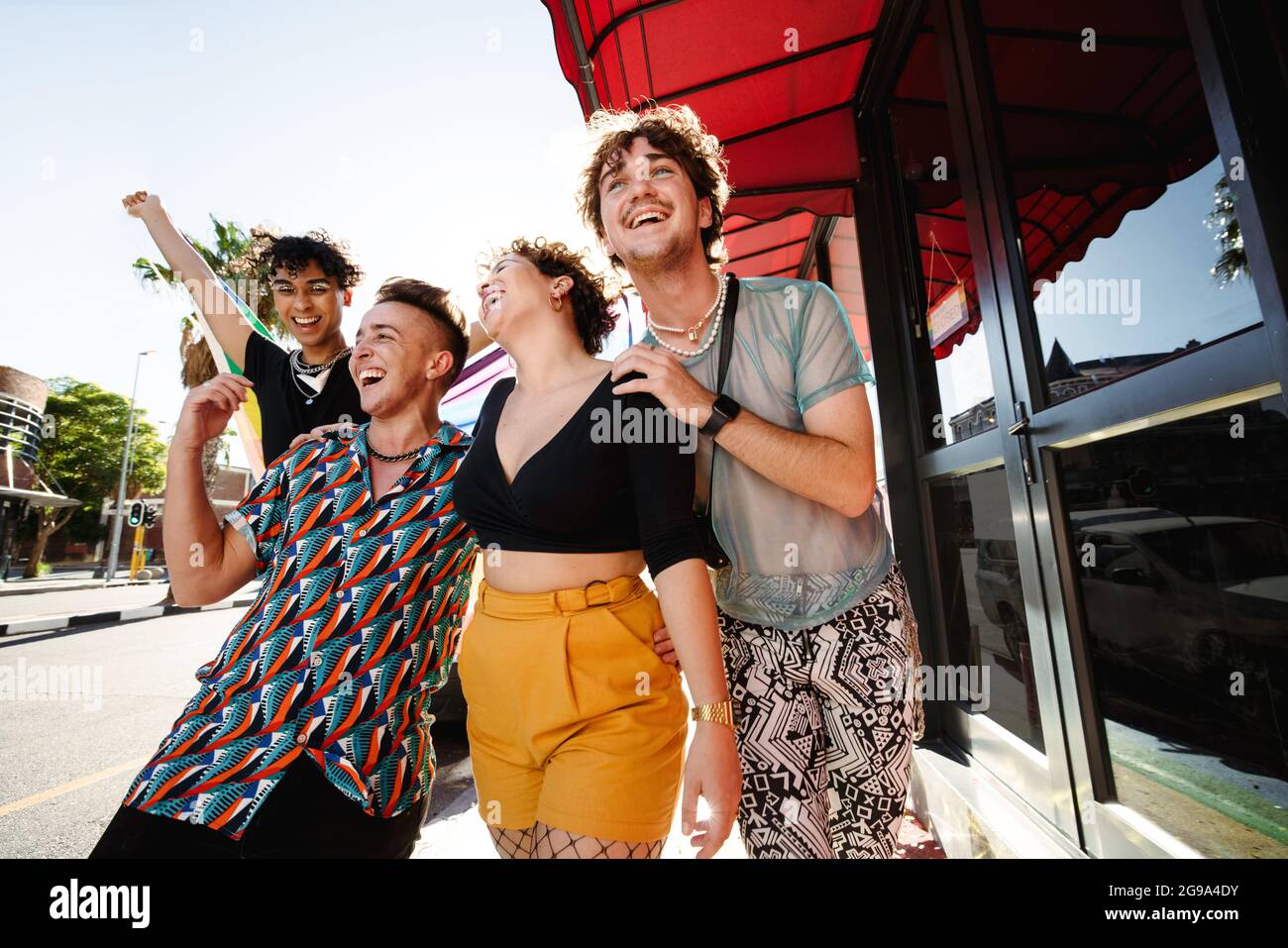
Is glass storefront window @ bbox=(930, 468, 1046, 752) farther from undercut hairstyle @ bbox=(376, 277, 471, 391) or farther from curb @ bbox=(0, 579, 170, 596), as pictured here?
curb @ bbox=(0, 579, 170, 596)

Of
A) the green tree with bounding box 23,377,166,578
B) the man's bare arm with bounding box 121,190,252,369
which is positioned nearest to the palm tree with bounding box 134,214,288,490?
the man's bare arm with bounding box 121,190,252,369

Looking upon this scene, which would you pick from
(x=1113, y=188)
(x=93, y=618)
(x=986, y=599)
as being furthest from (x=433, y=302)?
(x=93, y=618)

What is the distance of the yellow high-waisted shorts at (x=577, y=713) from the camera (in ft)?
3.85

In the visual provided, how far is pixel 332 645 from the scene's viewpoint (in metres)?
1.40

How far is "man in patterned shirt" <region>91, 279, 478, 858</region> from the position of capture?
4.22 feet

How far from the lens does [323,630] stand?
1.41 m

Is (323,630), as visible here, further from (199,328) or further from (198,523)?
(199,328)

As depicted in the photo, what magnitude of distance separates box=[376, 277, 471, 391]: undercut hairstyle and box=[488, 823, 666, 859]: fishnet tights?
1268 millimetres

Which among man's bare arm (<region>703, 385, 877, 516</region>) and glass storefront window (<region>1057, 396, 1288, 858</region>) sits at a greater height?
man's bare arm (<region>703, 385, 877, 516</region>)

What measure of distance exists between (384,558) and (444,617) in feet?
0.83

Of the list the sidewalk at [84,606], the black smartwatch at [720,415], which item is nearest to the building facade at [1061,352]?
the black smartwatch at [720,415]

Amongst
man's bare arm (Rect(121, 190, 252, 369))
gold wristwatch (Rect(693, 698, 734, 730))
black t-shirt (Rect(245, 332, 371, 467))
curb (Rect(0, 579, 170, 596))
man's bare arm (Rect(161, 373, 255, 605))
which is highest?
man's bare arm (Rect(121, 190, 252, 369))
